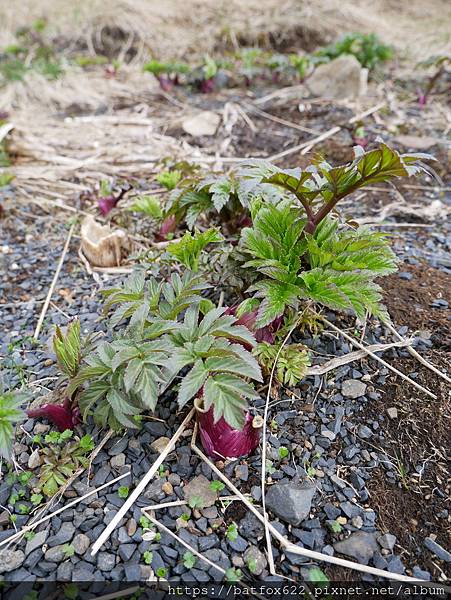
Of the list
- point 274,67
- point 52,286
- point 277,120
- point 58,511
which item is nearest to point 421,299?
point 58,511

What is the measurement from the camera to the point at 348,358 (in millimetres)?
1851

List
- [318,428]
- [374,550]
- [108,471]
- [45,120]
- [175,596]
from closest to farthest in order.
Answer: [175,596] < [374,550] < [108,471] < [318,428] < [45,120]

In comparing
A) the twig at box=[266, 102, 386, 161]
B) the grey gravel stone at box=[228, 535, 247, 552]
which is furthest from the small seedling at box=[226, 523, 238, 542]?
the twig at box=[266, 102, 386, 161]

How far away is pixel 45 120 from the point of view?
449 cm

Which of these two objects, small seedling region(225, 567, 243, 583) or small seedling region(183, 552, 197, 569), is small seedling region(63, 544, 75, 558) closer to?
small seedling region(183, 552, 197, 569)

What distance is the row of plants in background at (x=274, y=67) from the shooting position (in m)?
4.91

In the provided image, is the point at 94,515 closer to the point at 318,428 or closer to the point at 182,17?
the point at 318,428

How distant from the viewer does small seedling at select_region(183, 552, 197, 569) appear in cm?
131

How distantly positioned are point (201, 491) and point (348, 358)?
76 cm

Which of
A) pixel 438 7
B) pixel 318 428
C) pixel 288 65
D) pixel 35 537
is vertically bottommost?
pixel 35 537

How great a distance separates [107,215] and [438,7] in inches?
330

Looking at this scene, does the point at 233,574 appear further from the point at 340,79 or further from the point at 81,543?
the point at 340,79

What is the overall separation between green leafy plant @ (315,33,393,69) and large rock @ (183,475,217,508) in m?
4.87

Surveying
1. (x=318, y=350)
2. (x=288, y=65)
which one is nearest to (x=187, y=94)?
(x=288, y=65)
